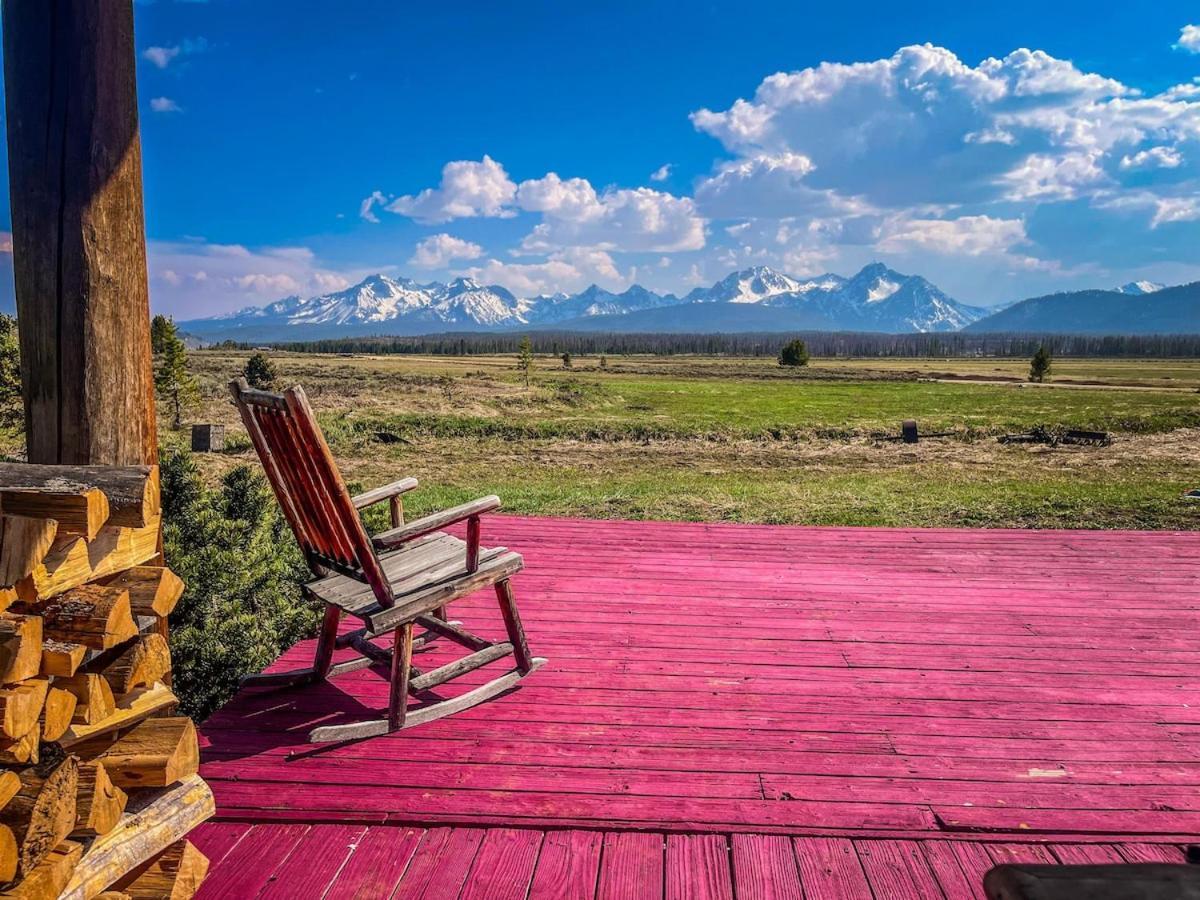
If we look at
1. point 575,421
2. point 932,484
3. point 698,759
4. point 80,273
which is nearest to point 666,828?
point 698,759

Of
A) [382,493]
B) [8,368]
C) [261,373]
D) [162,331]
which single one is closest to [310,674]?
[382,493]

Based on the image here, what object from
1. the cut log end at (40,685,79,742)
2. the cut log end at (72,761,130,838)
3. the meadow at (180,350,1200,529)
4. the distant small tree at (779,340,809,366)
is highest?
the distant small tree at (779,340,809,366)

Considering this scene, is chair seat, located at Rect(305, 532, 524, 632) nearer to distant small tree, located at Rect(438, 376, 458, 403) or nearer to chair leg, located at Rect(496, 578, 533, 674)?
chair leg, located at Rect(496, 578, 533, 674)

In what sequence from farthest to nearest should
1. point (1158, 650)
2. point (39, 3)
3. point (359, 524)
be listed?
point (1158, 650), point (359, 524), point (39, 3)

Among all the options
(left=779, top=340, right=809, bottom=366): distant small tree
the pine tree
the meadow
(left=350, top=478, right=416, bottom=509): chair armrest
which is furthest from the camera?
(left=779, top=340, right=809, bottom=366): distant small tree

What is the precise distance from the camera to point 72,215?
1.88m

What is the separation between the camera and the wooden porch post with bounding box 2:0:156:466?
185cm

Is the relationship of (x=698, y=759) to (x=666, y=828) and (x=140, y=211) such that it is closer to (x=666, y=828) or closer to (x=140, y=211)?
(x=666, y=828)

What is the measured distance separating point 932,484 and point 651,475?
A: 4.37m

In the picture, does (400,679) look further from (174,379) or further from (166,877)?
(174,379)

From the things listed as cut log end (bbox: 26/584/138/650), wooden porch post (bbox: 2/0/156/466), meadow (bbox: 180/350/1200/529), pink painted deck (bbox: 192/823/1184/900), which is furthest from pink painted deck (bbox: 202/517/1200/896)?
meadow (bbox: 180/350/1200/529)

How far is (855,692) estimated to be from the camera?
308cm

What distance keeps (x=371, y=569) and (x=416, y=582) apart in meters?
0.37

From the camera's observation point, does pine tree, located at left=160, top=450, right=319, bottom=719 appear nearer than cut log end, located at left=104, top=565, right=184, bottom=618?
No
